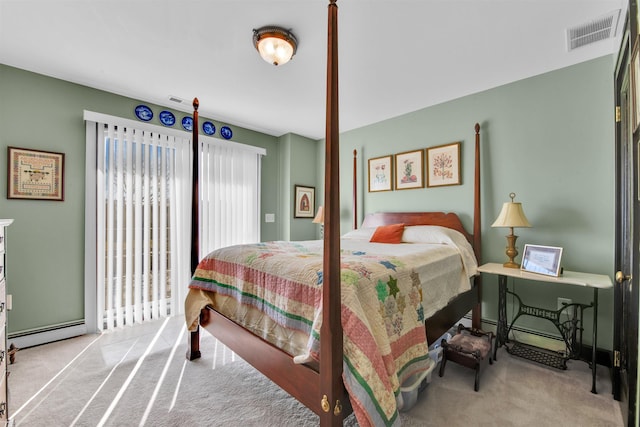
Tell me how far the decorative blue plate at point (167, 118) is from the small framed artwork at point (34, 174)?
102 cm

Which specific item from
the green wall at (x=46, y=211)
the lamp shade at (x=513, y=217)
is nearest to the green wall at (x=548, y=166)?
the lamp shade at (x=513, y=217)

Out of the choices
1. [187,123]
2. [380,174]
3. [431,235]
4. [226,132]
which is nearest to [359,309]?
[431,235]

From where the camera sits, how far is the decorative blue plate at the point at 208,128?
3.58 meters

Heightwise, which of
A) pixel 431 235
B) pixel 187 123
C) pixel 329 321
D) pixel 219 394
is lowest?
pixel 219 394

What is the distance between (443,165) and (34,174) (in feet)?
13.4

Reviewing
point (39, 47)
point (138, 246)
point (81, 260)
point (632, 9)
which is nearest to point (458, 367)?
point (632, 9)

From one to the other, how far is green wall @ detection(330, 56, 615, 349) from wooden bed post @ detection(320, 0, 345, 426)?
92.9 inches

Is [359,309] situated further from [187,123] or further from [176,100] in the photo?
[187,123]

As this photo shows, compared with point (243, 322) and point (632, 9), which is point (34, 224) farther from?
point (632, 9)

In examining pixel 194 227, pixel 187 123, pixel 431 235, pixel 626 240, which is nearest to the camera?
pixel 626 240

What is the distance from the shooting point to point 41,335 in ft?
8.13

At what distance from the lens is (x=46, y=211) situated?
2.53 metres

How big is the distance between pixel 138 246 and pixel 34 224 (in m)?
0.83

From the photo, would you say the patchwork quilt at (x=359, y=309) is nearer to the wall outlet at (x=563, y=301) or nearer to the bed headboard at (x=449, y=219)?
the bed headboard at (x=449, y=219)
